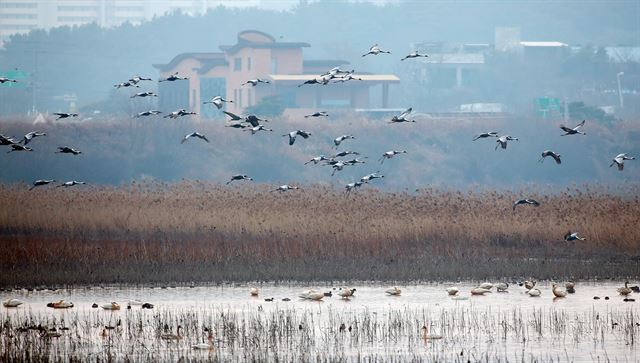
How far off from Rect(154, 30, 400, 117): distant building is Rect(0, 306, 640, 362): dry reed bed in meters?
66.2

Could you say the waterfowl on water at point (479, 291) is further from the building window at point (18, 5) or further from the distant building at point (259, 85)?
the building window at point (18, 5)

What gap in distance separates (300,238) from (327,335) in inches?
428

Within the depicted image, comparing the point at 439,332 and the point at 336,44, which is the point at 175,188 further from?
the point at 336,44

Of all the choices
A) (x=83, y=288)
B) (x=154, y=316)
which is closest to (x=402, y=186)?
(x=83, y=288)

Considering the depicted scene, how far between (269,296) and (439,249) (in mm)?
6220

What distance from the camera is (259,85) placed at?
95.3 metres

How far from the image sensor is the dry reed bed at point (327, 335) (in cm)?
2364

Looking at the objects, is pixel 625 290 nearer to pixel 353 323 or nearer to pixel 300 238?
pixel 353 323

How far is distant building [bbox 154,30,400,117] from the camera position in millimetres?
95875

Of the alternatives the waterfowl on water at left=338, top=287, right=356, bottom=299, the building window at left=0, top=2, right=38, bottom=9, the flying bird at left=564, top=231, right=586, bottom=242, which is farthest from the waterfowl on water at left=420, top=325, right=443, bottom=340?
the building window at left=0, top=2, right=38, bottom=9

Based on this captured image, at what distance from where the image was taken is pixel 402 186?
7306 centimetres

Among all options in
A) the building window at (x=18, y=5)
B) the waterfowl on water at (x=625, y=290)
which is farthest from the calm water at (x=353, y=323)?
the building window at (x=18, y=5)

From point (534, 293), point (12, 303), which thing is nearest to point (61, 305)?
point (12, 303)

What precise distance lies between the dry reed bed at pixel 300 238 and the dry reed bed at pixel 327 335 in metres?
5.33
